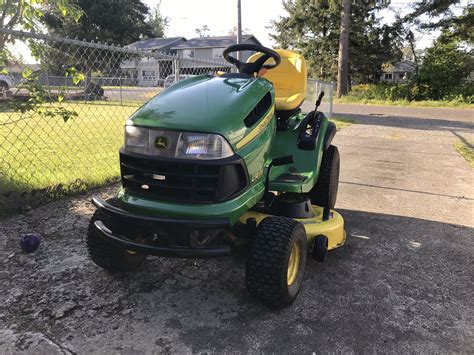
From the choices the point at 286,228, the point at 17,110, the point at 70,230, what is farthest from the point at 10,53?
the point at 286,228

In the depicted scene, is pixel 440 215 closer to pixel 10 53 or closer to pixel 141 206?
pixel 141 206

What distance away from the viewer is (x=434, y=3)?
2848 cm

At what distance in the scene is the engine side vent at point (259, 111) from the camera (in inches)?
102

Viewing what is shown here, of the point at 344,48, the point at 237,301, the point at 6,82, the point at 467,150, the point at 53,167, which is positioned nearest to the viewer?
the point at 237,301

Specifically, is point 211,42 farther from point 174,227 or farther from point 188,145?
point 174,227

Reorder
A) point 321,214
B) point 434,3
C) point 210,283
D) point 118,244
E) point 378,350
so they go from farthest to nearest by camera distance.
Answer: point 434,3
point 321,214
point 210,283
point 118,244
point 378,350

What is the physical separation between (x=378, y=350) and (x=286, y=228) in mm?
813

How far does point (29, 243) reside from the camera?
124 inches

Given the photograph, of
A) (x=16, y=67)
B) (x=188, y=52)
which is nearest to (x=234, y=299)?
(x=16, y=67)

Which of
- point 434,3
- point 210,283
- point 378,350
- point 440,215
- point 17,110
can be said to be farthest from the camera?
point 434,3

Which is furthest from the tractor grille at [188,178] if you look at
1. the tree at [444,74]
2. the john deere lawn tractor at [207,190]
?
the tree at [444,74]

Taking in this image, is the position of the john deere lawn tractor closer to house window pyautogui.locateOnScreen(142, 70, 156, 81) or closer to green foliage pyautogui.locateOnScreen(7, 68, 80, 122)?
green foliage pyautogui.locateOnScreen(7, 68, 80, 122)

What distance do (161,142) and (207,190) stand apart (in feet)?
1.24

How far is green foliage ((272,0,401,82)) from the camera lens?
30.2 meters
